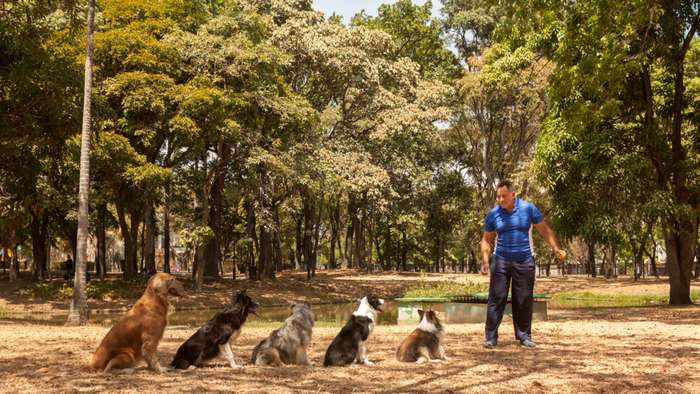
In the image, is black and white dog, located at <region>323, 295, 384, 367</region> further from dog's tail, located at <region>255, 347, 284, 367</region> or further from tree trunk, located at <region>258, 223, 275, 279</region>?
tree trunk, located at <region>258, 223, 275, 279</region>

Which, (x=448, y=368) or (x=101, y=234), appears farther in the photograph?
(x=101, y=234)

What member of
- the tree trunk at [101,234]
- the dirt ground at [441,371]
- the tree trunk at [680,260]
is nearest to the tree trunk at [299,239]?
the tree trunk at [101,234]

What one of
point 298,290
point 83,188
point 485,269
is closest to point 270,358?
point 485,269

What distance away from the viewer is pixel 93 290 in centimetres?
3108

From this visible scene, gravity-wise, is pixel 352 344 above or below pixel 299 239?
below

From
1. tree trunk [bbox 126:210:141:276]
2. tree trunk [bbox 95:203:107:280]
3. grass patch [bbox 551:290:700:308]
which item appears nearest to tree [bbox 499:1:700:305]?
grass patch [bbox 551:290:700:308]

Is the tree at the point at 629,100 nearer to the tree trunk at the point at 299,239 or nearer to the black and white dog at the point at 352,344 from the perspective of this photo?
the black and white dog at the point at 352,344

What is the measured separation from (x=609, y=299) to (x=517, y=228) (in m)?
23.6

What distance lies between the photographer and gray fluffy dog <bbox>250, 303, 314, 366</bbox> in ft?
28.5

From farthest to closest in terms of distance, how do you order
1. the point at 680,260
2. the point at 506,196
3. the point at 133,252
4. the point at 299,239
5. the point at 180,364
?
the point at 299,239 < the point at 133,252 < the point at 680,260 < the point at 506,196 < the point at 180,364

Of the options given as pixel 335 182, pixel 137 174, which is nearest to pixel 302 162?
pixel 335 182

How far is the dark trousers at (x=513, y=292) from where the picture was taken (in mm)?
10203

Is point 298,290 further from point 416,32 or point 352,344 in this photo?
point 352,344

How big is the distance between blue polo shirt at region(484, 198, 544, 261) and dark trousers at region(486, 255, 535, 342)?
12cm
